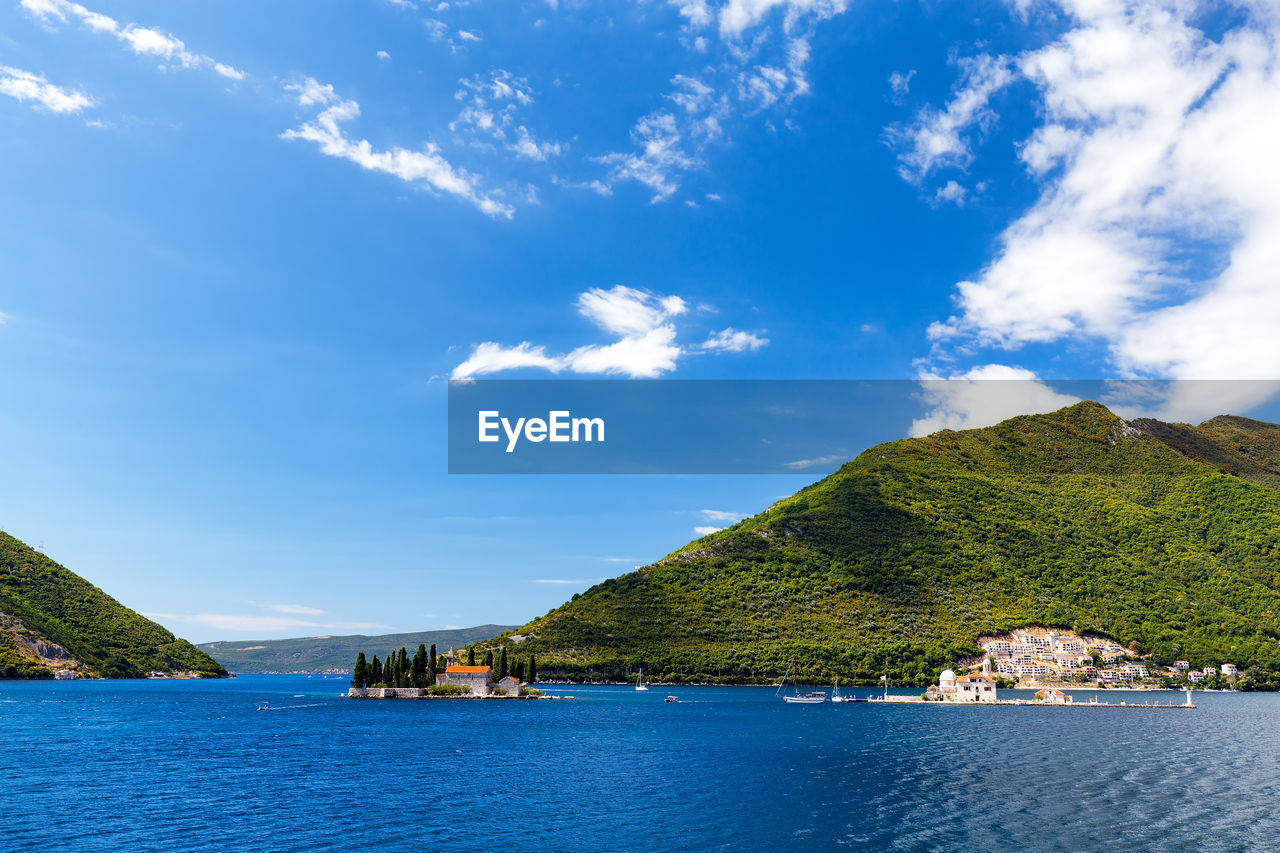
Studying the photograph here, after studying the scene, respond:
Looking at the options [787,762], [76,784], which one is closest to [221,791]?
[76,784]

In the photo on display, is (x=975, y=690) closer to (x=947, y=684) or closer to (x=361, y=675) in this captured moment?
(x=947, y=684)

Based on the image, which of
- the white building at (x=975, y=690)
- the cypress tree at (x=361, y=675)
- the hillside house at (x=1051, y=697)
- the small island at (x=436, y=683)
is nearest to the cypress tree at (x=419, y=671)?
the small island at (x=436, y=683)

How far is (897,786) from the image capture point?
2653 inches

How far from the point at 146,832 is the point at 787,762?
57878mm

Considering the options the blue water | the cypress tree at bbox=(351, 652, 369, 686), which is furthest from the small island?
the blue water

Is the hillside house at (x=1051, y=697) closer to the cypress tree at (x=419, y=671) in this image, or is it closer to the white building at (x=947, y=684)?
the white building at (x=947, y=684)

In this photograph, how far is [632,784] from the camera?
68.2 m

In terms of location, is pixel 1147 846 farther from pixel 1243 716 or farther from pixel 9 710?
pixel 9 710

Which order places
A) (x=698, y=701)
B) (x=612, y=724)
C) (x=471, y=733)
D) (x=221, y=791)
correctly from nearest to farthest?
(x=221, y=791) < (x=471, y=733) < (x=612, y=724) < (x=698, y=701)

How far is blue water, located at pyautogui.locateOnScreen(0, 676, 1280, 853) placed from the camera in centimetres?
4897

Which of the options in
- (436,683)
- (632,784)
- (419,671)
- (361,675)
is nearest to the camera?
(632,784)

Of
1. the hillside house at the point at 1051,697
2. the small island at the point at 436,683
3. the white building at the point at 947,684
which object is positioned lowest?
the hillside house at the point at 1051,697

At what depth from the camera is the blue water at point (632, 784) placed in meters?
49.0

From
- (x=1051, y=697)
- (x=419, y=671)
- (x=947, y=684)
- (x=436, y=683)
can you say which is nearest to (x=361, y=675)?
(x=419, y=671)
